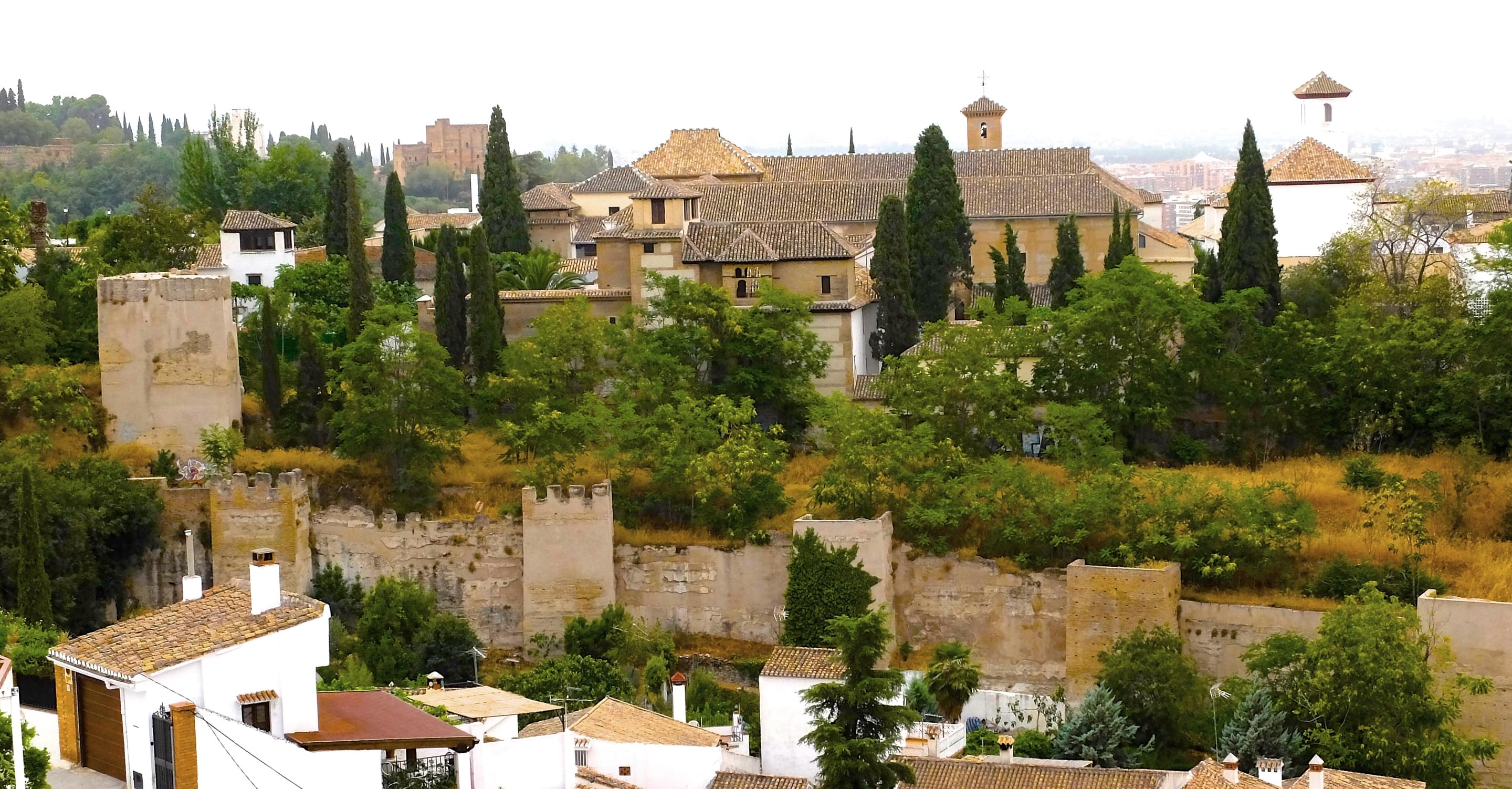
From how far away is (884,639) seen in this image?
23.0m

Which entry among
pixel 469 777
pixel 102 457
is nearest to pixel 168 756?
pixel 469 777

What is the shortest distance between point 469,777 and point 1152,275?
18.3 meters

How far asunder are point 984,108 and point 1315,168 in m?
15.9

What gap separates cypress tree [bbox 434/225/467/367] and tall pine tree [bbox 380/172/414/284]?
601 centimetres

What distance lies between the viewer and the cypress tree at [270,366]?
3438 centimetres

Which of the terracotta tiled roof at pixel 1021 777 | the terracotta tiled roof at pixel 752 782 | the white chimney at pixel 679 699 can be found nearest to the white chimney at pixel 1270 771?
the terracotta tiled roof at pixel 1021 777

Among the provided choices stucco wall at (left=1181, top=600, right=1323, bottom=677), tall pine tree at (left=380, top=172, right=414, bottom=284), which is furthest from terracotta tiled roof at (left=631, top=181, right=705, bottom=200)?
stucco wall at (left=1181, top=600, right=1323, bottom=677)

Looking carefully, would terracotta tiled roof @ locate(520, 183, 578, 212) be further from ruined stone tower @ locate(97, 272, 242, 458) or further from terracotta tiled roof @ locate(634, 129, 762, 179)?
ruined stone tower @ locate(97, 272, 242, 458)

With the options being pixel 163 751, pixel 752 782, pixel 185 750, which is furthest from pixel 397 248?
pixel 185 750

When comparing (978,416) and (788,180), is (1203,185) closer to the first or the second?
(788,180)

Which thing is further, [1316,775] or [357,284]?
[357,284]

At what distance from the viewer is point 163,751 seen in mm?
16109

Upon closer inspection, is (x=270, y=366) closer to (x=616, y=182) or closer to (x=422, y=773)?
(x=422, y=773)

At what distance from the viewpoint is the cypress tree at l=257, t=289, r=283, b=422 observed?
34.4 m
